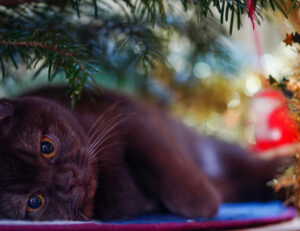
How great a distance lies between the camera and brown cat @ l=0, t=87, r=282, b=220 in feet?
2.73

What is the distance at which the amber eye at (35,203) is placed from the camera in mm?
843

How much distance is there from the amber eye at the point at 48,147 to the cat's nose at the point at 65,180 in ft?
0.19

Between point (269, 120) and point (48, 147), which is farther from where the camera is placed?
point (269, 120)

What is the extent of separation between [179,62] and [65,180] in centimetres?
87

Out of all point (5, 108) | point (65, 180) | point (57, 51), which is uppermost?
point (57, 51)

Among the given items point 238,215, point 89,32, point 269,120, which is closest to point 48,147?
point 89,32

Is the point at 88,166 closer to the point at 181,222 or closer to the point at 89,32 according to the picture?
the point at 181,222

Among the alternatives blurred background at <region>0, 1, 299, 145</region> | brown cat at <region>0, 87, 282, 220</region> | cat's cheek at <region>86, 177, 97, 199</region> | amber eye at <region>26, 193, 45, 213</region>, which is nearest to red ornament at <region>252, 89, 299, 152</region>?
blurred background at <region>0, 1, 299, 145</region>

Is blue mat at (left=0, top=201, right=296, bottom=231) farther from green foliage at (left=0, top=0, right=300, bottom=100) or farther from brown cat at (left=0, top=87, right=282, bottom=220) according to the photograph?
green foliage at (left=0, top=0, right=300, bottom=100)

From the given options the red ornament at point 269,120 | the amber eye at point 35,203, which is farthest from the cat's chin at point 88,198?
the red ornament at point 269,120

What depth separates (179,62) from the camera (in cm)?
154

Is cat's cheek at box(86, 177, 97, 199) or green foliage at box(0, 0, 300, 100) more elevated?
green foliage at box(0, 0, 300, 100)

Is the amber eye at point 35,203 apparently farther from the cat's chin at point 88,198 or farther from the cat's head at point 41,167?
the cat's chin at point 88,198

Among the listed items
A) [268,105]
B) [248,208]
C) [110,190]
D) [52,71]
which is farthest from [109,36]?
[248,208]
